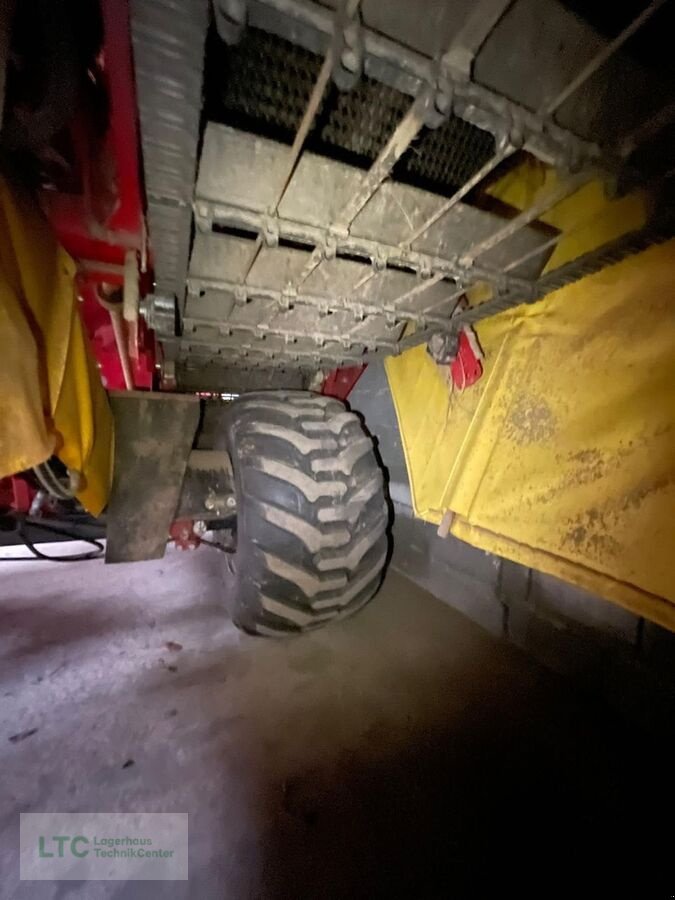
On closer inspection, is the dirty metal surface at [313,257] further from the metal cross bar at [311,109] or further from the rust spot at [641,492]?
the rust spot at [641,492]

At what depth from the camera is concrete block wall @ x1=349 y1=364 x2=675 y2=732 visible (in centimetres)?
114

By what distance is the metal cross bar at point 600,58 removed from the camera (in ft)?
1.77

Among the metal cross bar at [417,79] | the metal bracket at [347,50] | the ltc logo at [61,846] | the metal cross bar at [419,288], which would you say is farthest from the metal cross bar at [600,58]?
the ltc logo at [61,846]

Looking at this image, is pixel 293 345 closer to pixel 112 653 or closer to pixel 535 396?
pixel 535 396

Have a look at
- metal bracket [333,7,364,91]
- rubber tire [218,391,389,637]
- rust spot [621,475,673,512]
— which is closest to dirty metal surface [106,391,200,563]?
rubber tire [218,391,389,637]

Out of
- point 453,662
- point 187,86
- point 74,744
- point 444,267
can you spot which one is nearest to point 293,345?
point 444,267

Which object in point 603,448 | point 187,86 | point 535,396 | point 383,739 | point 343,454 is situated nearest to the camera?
point 187,86

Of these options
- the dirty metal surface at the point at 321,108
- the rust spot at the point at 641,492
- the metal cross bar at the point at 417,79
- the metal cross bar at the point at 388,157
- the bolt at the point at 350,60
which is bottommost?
the rust spot at the point at 641,492

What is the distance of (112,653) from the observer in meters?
1.62

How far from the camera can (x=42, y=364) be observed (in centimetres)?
104

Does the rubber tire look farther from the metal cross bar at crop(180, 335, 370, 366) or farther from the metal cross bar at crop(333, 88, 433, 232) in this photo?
the metal cross bar at crop(333, 88, 433, 232)

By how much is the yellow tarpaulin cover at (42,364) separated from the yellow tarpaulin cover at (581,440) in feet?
4.36

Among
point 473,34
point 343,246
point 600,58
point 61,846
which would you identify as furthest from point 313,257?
point 61,846

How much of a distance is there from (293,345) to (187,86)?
4.02ft
